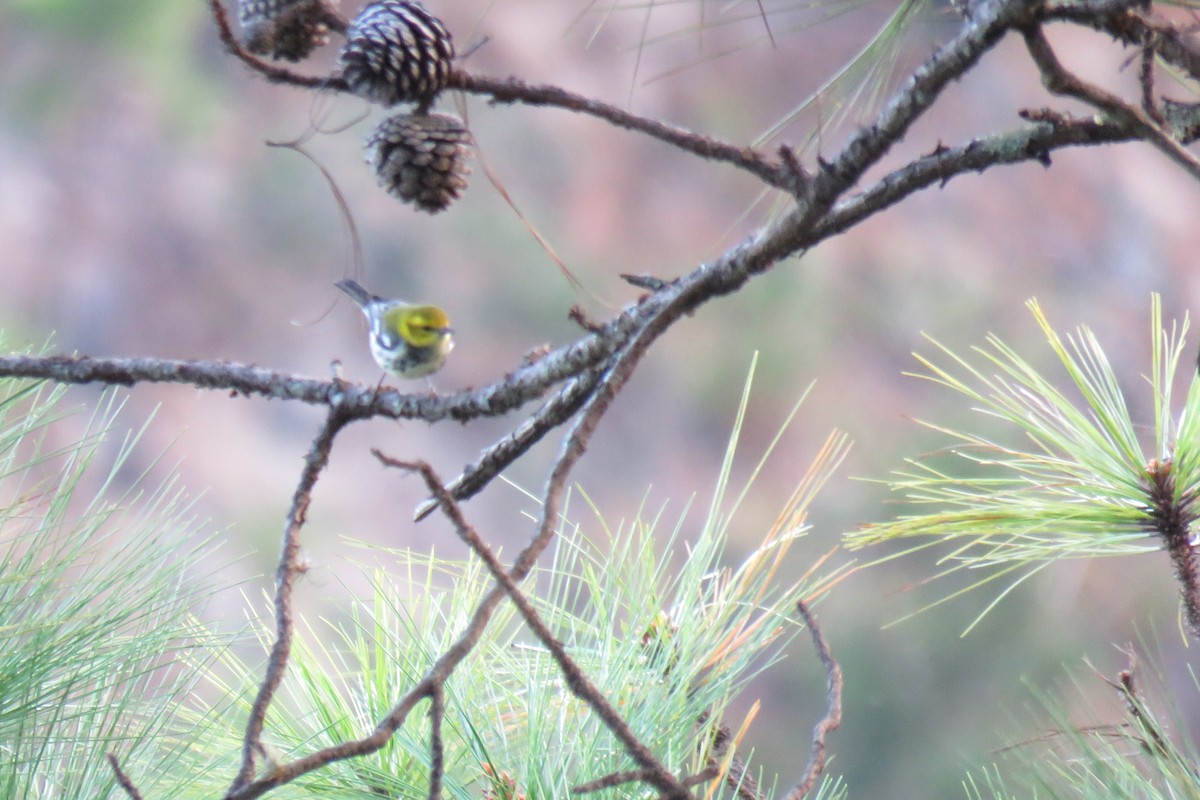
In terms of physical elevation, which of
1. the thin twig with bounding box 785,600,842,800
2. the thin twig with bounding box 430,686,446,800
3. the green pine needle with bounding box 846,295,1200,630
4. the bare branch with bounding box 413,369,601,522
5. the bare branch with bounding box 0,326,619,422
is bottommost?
the thin twig with bounding box 785,600,842,800

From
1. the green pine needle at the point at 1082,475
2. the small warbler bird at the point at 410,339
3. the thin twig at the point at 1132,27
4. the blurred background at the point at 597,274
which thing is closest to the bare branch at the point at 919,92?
the thin twig at the point at 1132,27

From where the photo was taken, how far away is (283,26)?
35cm

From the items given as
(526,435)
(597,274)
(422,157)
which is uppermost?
(597,274)

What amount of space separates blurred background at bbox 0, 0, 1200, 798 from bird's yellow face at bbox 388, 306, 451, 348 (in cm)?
87

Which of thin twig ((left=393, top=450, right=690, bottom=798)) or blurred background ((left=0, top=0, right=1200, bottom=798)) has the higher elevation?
blurred background ((left=0, top=0, right=1200, bottom=798))

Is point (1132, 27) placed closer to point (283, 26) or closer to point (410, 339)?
point (283, 26)

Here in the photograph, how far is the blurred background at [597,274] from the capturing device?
1.70 metres

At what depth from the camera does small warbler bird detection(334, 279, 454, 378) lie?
0.78 m

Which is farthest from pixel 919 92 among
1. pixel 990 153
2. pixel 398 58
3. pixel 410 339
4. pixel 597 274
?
pixel 597 274

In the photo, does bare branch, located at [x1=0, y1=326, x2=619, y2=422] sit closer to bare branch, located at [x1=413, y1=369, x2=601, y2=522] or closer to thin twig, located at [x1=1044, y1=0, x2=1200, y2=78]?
bare branch, located at [x1=413, y1=369, x2=601, y2=522]

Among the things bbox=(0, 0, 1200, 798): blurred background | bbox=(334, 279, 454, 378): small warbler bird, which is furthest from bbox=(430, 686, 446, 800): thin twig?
bbox=(0, 0, 1200, 798): blurred background

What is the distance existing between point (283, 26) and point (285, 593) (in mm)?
201

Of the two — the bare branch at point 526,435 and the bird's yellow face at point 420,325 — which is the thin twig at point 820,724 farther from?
the bird's yellow face at point 420,325

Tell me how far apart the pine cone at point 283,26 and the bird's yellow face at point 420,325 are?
43cm
